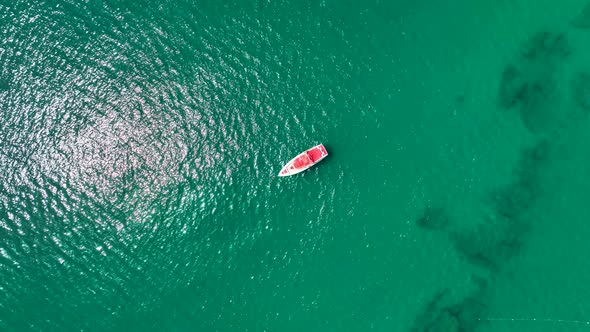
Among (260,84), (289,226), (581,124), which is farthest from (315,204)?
(581,124)

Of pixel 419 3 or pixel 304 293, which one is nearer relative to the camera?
pixel 304 293

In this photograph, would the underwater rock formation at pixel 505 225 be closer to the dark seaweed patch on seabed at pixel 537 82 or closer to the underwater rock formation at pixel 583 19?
the dark seaweed patch on seabed at pixel 537 82

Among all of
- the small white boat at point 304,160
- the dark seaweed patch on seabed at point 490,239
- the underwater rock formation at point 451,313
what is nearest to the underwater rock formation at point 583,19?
the dark seaweed patch on seabed at point 490,239

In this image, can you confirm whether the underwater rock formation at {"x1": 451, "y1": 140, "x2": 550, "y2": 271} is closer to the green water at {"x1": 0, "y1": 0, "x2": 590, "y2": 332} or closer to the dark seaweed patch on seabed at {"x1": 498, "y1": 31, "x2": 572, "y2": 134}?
the green water at {"x1": 0, "y1": 0, "x2": 590, "y2": 332}

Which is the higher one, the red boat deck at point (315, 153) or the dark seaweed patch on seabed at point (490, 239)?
the red boat deck at point (315, 153)

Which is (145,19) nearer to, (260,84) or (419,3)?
(260,84)

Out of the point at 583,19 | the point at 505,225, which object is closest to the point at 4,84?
the point at 505,225

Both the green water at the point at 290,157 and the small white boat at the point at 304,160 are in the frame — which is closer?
the green water at the point at 290,157
